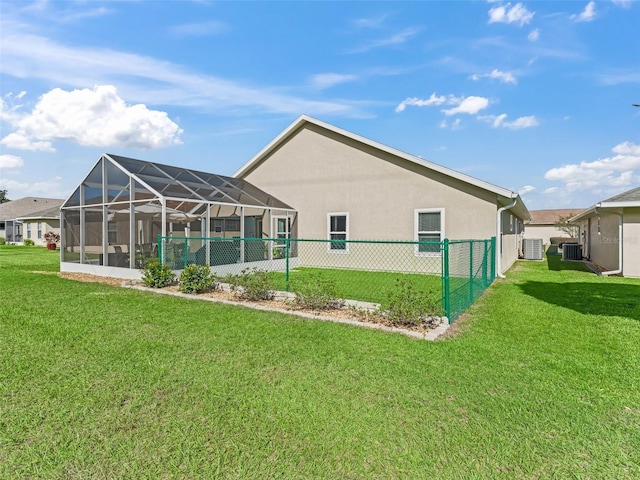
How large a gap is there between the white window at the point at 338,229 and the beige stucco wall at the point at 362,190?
0.19 metres

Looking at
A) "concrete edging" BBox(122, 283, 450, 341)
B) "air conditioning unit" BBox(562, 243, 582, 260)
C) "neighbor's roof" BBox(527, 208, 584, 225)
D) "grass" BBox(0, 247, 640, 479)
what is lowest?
"grass" BBox(0, 247, 640, 479)

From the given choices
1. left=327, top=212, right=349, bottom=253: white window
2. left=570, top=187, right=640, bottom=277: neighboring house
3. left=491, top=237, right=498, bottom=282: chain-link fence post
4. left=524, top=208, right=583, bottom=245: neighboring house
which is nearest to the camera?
left=491, top=237, right=498, bottom=282: chain-link fence post

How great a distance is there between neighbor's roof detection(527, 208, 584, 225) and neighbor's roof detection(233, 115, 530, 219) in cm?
2835

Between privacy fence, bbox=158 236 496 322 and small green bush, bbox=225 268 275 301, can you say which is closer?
small green bush, bbox=225 268 275 301

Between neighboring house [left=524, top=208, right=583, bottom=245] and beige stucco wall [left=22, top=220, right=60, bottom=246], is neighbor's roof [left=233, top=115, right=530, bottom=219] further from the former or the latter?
neighboring house [left=524, top=208, right=583, bottom=245]

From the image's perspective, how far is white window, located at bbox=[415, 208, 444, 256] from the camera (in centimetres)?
1159

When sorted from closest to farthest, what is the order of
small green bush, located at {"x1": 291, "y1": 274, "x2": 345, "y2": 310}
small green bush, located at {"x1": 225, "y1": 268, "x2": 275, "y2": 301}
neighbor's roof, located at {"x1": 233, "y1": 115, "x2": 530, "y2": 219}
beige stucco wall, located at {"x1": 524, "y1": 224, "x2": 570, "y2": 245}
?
small green bush, located at {"x1": 291, "y1": 274, "x2": 345, "y2": 310} < small green bush, located at {"x1": 225, "y1": 268, "x2": 275, "y2": 301} < neighbor's roof, located at {"x1": 233, "y1": 115, "x2": 530, "y2": 219} < beige stucco wall, located at {"x1": 524, "y1": 224, "x2": 570, "y2": 245}

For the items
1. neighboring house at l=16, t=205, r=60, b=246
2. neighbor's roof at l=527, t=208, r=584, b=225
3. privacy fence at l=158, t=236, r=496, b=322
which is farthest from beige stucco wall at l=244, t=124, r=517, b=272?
neighbor's roof at l=527, t=208, r=584, b=225

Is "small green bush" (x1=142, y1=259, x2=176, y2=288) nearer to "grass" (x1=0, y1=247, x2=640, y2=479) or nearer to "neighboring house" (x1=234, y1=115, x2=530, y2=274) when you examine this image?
"grass" (x1=0, y1=247, x2=640, y2=479)

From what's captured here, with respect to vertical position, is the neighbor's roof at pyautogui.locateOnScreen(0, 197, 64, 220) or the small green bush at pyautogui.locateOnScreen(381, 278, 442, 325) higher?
the neighbor's roof at pyautogui.locateOnScreen(0, 197, 64, 220)

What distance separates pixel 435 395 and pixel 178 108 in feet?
43.3

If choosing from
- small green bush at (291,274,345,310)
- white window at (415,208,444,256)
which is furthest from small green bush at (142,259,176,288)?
white window at (415,208,444,256)

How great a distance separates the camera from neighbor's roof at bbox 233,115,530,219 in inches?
415

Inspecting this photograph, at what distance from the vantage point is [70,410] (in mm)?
2854
